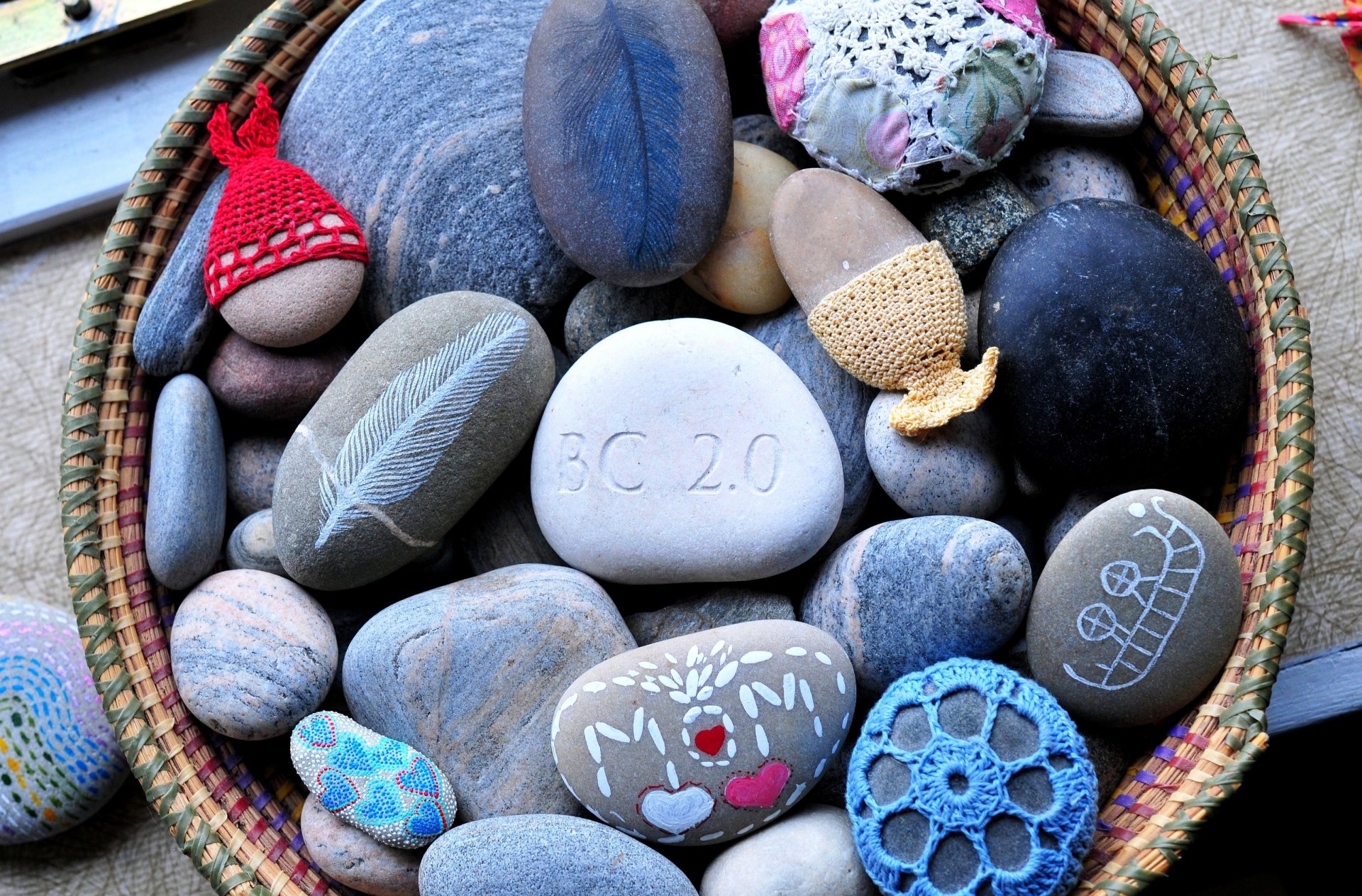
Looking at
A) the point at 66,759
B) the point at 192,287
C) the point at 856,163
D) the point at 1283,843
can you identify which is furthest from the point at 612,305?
the point at 1283,843

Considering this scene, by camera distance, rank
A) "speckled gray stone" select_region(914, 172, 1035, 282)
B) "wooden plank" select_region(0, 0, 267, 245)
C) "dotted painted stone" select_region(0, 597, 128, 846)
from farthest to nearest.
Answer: "wooden plank" select_region(0, 0, 267, 245), "dotted painted stone" select_region(0, 597, 128, 846), "speckled gray stone" select_region(914, 172, 1035, 282)

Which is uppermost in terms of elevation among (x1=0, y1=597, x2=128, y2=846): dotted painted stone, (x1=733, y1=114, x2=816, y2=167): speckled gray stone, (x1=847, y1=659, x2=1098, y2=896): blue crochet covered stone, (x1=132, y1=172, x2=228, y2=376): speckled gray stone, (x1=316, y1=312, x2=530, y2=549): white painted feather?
(x1=733, y1=114, x2=816, y2=167): speckled gray stone

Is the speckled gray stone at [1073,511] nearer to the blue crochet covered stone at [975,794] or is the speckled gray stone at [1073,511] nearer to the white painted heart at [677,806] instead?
the blue crochet covered stone at [975,794]

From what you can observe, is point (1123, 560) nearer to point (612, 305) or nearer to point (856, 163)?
point (856, 163)

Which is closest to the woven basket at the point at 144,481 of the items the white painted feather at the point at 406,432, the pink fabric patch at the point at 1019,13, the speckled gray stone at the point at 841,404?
the pink fabric patch at the point at 1019,13

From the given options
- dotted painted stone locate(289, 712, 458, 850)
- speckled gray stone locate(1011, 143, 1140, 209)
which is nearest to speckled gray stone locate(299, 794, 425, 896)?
dotted painted stone locate(289, 712, 458, 850)

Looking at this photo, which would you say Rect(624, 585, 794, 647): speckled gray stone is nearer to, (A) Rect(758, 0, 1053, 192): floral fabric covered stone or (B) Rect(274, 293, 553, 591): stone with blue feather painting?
(B) Rect(274, 293, 553, 591): stone with blue feather painting
